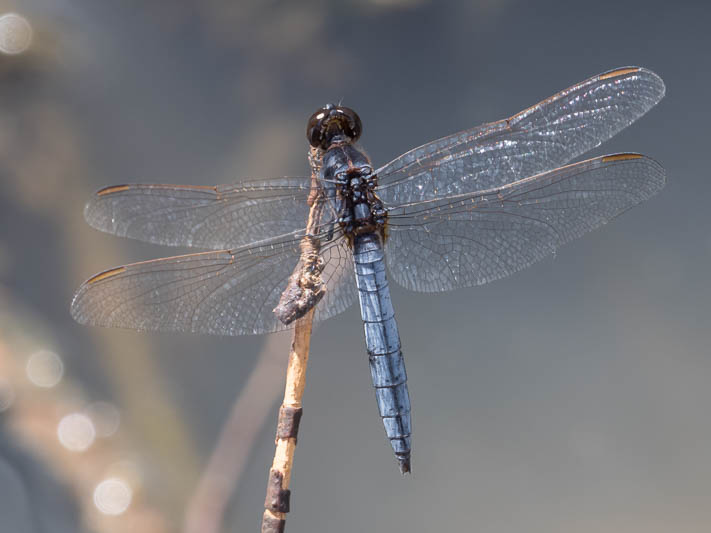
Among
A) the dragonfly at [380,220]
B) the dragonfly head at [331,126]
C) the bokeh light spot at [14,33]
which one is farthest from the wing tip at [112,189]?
the bokeh light spot at [14,33]

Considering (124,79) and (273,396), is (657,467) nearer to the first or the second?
(273,396)

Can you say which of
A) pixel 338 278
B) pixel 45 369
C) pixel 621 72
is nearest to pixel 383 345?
pixel 338 278

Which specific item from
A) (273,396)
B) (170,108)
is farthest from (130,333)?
(170,108)

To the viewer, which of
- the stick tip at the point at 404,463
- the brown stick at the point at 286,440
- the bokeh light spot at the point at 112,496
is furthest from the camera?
the bokeh light spot at the point at 112,496

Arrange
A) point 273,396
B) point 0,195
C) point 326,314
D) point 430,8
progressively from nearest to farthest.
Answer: point 326,314, point 273,396, point 0,195, point 430,8

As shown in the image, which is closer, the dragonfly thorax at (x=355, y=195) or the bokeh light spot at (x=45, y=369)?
the dragonfly thorax at (x=355, y=195)

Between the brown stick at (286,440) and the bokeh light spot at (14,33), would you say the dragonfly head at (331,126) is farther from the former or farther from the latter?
the bokeh light spot at (14,33)

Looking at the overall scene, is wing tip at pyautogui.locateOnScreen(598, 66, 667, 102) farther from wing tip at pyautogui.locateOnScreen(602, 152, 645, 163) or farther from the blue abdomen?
the blue abdomen

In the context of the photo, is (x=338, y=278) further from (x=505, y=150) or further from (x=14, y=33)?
(x=14, y=33)
